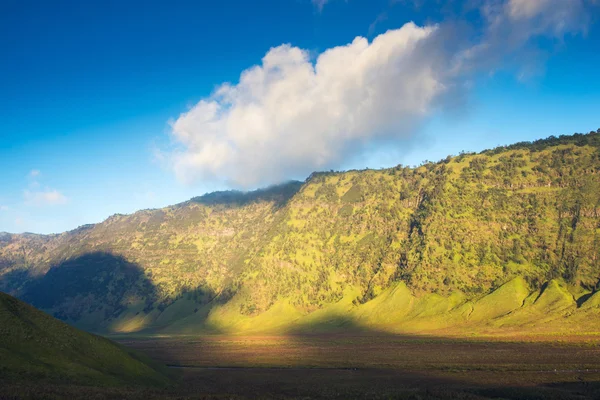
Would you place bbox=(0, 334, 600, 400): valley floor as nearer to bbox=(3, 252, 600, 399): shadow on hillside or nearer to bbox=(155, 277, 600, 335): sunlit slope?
bbox=(3, 252, 600, 399): shadow on hillside

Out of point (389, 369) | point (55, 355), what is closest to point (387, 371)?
point (389, 369)

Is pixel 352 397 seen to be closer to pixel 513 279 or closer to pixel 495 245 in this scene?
pixel 513 279

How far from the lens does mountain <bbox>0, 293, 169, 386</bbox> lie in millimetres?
49075

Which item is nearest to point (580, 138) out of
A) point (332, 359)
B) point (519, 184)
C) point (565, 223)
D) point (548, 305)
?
point (519, 184)

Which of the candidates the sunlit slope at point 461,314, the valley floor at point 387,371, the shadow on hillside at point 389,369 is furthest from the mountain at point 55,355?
the sunlit slope at point 461,314

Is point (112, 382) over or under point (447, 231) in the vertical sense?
under

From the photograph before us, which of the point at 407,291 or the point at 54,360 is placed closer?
the point at 54,360

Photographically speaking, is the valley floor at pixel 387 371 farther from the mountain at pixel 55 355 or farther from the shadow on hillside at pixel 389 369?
the mountain at pixel 55 355

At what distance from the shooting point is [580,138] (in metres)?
196

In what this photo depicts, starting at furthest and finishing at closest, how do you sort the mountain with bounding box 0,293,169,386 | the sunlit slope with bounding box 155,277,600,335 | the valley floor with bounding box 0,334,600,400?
the sunlit slope with bounding box 155,277,600,335 < the mountain with bounding box 0,293,169,386 < the valley floor with bounding box 0,334,600,400

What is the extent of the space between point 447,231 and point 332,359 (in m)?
116

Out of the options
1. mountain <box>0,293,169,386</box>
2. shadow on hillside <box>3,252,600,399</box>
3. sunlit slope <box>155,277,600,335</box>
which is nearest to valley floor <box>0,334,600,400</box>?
shadow on hillside <box>3,252,600,399</box>

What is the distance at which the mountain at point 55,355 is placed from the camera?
49.1 meters

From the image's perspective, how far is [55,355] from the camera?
2144 inches
